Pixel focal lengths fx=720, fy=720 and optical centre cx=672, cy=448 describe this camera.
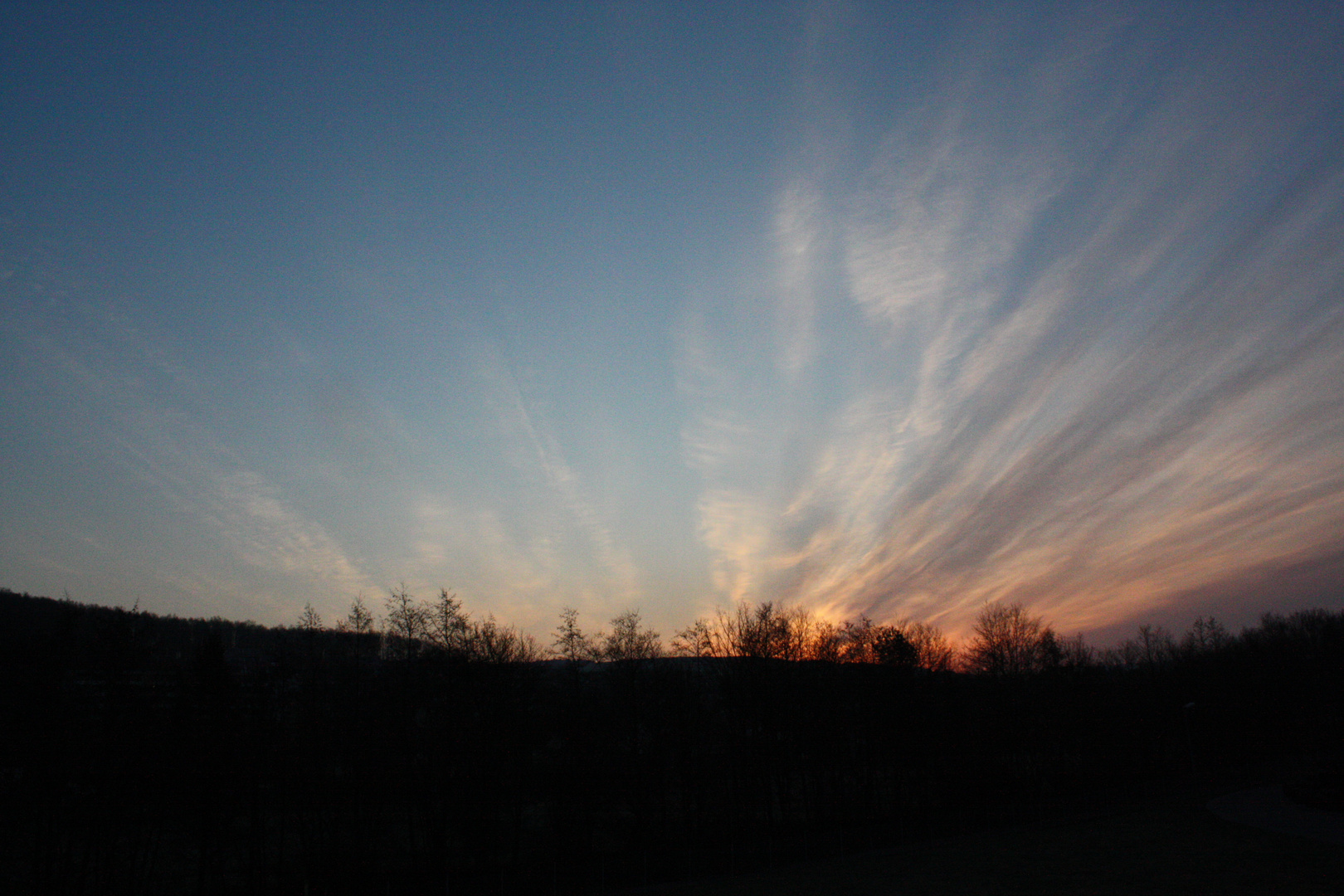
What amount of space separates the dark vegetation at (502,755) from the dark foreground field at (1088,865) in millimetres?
7450

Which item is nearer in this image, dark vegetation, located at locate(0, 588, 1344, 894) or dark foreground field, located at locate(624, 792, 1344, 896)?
dark foreground field, located at locate(624, 792, 1344, 896)

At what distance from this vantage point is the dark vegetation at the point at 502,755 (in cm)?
3494

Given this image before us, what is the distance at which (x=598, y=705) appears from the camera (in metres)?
57.7

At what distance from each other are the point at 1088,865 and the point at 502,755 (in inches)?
1382

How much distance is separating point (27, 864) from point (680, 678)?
42.9m

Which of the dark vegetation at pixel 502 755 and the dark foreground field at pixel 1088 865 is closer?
the dark foreground field at pixel 1088 865

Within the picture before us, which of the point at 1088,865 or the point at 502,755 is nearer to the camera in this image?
the point at 1088,865

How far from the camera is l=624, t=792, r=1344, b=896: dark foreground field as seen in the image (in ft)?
87.4

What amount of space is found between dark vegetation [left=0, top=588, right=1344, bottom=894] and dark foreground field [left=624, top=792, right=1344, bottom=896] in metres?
7.45

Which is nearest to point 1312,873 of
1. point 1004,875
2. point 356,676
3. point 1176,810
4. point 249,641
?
point 1004,875

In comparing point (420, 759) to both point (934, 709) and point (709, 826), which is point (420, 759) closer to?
point (709, 826)

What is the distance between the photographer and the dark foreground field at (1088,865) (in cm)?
2664

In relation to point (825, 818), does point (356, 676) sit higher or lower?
higher

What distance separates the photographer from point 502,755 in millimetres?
49656
